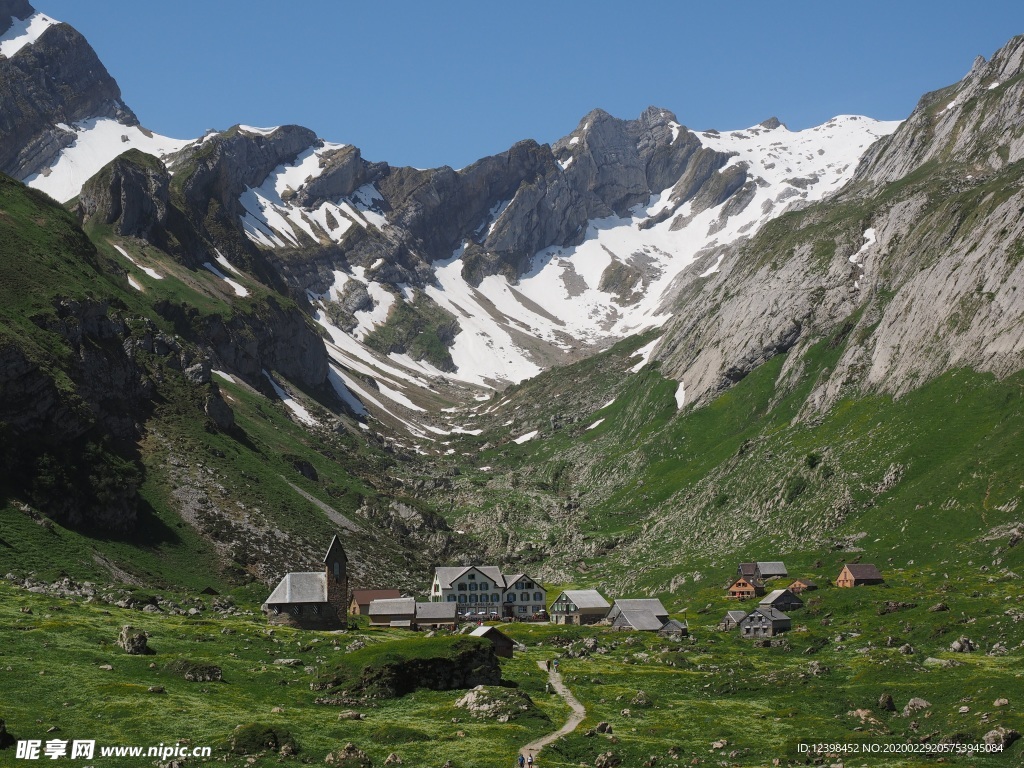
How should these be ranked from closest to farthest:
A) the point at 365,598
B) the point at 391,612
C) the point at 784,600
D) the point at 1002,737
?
1. the point at 1002,737
2. the point at 391,612
3. the point at 784,600
4. the point at 365,598

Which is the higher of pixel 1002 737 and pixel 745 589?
pixel 745 589

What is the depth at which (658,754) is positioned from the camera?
176 ft

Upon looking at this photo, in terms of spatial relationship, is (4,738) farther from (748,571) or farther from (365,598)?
(748,571)

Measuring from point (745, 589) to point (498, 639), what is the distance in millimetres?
59474

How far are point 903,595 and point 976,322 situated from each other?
71.5m

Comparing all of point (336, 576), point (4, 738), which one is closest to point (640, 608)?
point (336, 576)

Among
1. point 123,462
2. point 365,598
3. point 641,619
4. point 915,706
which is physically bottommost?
point 915,706

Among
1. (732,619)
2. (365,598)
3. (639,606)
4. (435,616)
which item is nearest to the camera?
(732,619)

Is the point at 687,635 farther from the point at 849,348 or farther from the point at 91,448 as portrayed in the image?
the point at 849,348

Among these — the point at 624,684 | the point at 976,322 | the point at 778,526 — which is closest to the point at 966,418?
the point at 976,322

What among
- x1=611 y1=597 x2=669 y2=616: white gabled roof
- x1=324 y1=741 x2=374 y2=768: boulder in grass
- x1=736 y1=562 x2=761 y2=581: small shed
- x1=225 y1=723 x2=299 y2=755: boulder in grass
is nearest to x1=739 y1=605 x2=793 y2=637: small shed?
x1=611 y1=597 x2=669 y2=616: white gabled roof

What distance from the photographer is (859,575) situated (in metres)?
123

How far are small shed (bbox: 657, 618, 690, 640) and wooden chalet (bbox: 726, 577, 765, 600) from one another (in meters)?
23.5

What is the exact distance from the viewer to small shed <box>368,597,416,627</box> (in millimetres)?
117625
